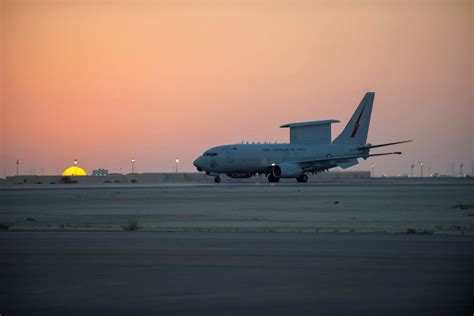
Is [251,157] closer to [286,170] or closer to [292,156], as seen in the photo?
[286,170]

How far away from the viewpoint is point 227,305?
1237 cm

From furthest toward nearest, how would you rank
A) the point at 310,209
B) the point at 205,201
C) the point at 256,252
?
the point at 205,201
the point at 310,209
the point at 256,252

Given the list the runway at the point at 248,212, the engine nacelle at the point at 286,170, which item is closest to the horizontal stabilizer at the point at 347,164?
the engine nacelle at the point at 286,170

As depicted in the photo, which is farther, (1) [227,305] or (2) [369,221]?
(2) [369,221]

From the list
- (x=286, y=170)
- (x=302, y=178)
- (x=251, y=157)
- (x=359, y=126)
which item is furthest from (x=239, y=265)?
→ (x=359, y=126)

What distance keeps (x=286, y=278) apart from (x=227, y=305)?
272cm

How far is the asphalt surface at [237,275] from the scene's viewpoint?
1231 cm

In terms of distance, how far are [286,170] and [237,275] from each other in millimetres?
63597

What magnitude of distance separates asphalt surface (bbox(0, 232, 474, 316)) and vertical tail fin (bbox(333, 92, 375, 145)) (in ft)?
221

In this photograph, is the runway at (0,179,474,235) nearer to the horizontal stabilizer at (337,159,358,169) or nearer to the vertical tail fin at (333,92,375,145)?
the horizontal stabilizer at (337,159,358,169)

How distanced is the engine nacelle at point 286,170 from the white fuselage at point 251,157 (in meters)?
2.24

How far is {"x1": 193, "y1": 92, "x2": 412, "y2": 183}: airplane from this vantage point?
7969 cm

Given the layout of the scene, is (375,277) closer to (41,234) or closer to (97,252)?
(97,252)

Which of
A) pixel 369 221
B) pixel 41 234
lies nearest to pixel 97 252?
pixel 41 234
